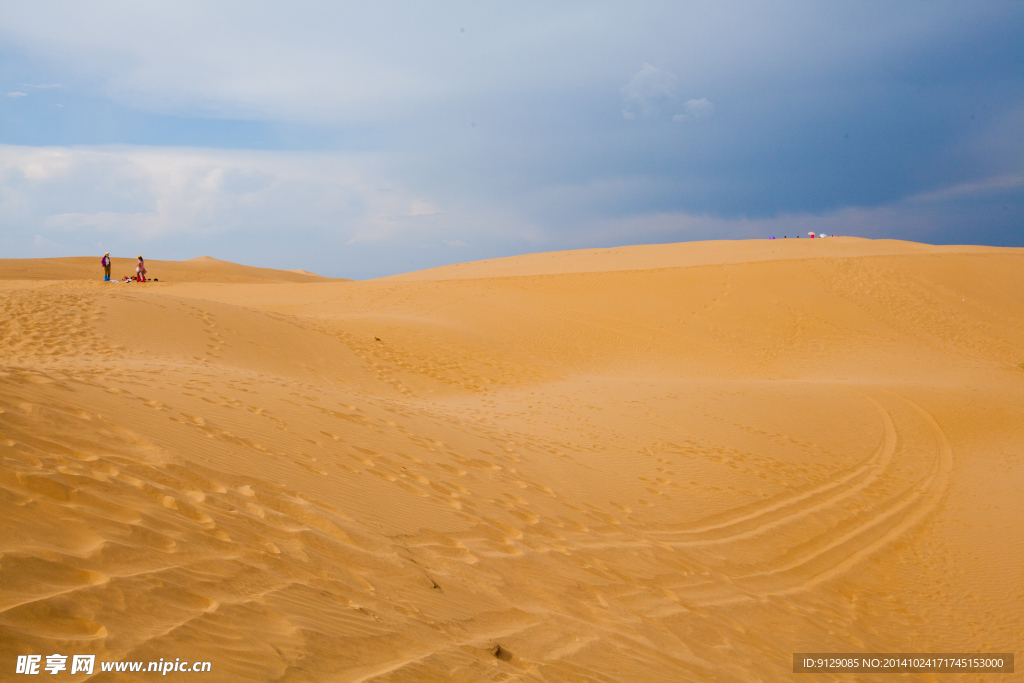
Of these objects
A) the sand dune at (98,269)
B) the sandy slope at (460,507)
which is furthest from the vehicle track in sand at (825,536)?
the sand dune at (98,269)

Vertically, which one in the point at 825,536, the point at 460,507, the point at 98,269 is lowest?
the point at 825,536

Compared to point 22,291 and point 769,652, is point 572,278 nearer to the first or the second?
point 22,291

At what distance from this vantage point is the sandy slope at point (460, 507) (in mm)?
3359

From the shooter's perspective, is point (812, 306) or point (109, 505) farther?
point (812, 306)

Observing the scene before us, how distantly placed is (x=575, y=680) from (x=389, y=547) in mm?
1719

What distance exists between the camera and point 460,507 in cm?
600

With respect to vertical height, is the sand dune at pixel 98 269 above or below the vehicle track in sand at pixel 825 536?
above

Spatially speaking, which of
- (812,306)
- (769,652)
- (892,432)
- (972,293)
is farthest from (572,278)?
(769,652)

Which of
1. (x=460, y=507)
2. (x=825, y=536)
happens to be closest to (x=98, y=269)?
(x=460, y=507)

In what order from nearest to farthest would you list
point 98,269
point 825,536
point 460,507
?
1. point 460,507
2. point 825,536
3. point 98,269

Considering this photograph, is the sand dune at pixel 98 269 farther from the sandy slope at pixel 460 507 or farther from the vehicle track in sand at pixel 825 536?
the vehicle track in sand at pixel 825 536

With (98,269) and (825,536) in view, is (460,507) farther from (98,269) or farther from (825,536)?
(98,269)

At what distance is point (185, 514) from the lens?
4059mm

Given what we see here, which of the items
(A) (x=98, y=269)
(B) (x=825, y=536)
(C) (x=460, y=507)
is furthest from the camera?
(A) (x=98, y=269)
